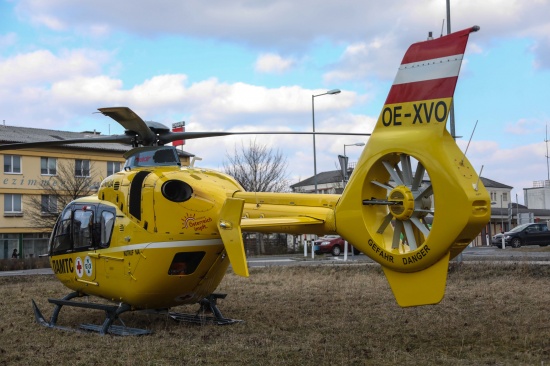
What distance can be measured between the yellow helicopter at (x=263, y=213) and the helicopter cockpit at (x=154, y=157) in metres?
0.02

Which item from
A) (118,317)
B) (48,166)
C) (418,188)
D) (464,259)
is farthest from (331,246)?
(418,188)

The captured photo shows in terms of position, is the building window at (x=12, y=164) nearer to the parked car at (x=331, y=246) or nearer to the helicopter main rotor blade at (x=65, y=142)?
the parked car at (x=331, y=246)

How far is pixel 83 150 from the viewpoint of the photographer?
5691cm

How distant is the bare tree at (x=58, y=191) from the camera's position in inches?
2023

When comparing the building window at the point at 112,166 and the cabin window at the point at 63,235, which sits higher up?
the building window at the point at 112,166

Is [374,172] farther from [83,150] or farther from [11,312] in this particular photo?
[83,150]

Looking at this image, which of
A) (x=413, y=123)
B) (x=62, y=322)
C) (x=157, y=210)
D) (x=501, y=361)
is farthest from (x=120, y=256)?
(x=501, y=361)

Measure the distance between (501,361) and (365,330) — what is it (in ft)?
10.7

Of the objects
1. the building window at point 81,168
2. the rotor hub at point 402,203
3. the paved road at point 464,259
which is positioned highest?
the building window at point 81,168

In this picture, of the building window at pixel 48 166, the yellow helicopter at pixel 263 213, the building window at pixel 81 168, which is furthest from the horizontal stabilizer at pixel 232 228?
the building window at pixel 48 166

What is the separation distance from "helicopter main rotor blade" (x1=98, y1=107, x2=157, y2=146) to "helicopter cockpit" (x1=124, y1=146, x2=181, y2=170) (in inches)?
10.7

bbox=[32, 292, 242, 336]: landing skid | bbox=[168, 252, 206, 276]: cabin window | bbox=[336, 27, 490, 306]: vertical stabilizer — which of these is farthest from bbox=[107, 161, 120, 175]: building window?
bbox=[336, 27, 490, 306]: vertical stabilizer

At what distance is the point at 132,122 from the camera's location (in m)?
12.1

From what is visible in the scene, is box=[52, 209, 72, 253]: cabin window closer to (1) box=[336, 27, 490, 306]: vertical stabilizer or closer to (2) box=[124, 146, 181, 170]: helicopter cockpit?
(2) box=[124, 146, 181, 170]: helicopter cockpit
